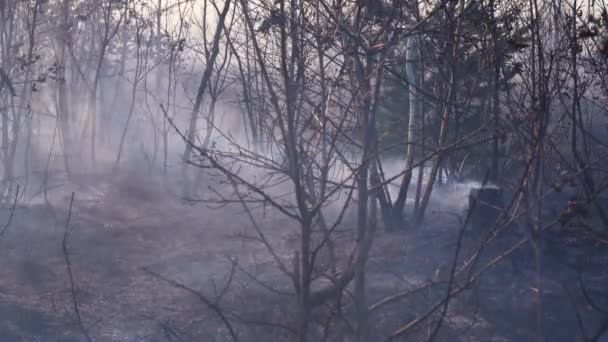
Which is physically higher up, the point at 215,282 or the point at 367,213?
the point at 367,213

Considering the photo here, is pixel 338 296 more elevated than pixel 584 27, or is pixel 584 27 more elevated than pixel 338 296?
pixel 584 27

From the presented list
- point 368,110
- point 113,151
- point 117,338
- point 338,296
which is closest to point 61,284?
point 117,338

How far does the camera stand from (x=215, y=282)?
33.0ft

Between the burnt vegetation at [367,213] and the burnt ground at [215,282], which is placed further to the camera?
the burnt ground at [215,282]

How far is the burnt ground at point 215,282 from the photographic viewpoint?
7.99 m

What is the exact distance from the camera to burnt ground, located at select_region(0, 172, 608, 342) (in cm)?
799

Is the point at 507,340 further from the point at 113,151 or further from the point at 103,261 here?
the point at 113,151

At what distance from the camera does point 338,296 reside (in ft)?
10.2

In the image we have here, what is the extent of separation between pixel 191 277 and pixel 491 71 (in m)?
5.09

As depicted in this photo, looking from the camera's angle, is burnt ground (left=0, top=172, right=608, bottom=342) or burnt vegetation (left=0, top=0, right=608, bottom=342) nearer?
burnt vegetation (left=0, top=0, right=608, bottom=342)

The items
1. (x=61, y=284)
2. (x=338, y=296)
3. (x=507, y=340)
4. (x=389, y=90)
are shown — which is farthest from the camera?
(x=389, y=90)

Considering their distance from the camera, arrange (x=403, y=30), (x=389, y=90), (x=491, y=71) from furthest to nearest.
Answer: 1. (x=389, y=90)
2. (x=491, y=71)
3. (x=403, y=30)

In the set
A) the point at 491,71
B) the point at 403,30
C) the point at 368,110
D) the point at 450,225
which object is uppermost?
the point at 491,71

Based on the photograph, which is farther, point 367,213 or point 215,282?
point 215,282
